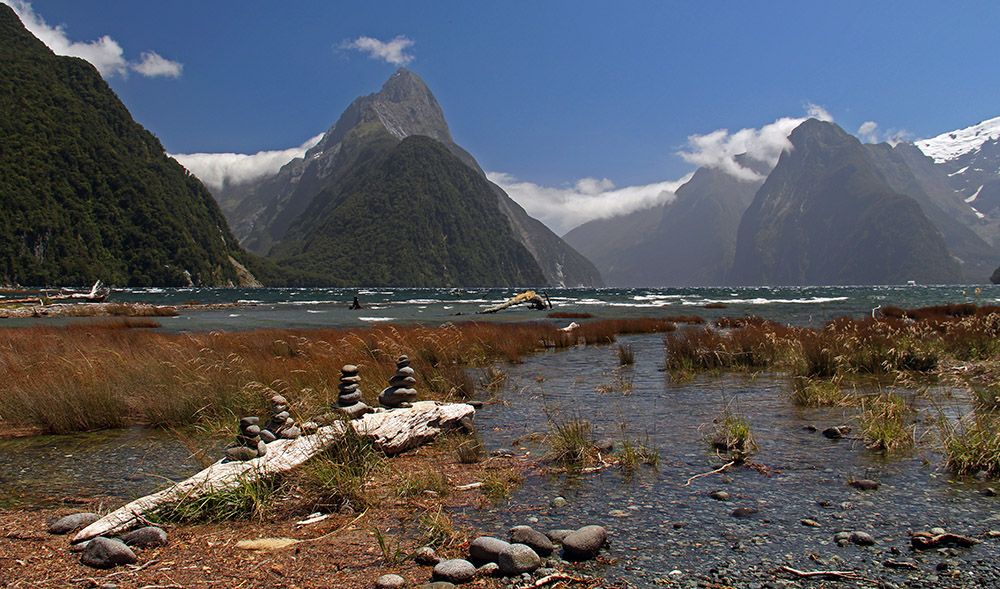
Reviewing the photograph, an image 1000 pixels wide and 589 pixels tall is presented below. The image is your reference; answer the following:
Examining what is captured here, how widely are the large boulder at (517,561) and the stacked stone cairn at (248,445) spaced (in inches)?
153

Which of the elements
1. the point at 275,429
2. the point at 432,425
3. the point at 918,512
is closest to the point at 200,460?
the point at 275,429

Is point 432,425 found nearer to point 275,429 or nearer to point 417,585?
point 275,429

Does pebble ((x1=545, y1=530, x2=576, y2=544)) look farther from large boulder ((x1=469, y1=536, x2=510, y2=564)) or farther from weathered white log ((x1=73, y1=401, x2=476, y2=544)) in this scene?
weathered white log ((x1=73, y1=401, x2=476, y2=544))

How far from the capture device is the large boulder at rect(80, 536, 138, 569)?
495 cm

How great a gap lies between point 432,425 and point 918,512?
22.5ft

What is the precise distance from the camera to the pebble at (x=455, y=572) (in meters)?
4.59

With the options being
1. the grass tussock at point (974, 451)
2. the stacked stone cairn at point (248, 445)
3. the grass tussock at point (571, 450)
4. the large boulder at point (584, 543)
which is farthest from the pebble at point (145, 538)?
the grass tussock at point (974, 451)

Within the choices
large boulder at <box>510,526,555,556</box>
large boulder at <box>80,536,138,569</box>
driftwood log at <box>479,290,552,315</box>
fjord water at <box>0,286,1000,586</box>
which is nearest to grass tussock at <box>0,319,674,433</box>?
fjord water at <box>0,286,1000,586</box>

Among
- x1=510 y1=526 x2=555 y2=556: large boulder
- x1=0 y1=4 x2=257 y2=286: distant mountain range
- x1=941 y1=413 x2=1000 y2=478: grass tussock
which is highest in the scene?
x1=0 y1=4 x2=257 y2=286: distant mountain range

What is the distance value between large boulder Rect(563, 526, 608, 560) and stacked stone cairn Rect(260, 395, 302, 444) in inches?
177

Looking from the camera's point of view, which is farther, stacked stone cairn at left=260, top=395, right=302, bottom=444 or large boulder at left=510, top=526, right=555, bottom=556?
stacked stone cairn at left=260, top=395, right=302, bottom=444

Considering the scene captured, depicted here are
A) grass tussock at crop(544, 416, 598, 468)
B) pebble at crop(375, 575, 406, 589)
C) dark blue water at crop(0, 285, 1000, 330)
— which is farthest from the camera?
dark blue water at crop(0, 285, 1000, 330)

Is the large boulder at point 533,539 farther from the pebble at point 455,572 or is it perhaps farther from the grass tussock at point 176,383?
the grass tussock at point 176,383

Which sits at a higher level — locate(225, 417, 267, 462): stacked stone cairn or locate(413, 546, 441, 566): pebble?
locate(225, 417, 267, 462): stacked stone cairn
